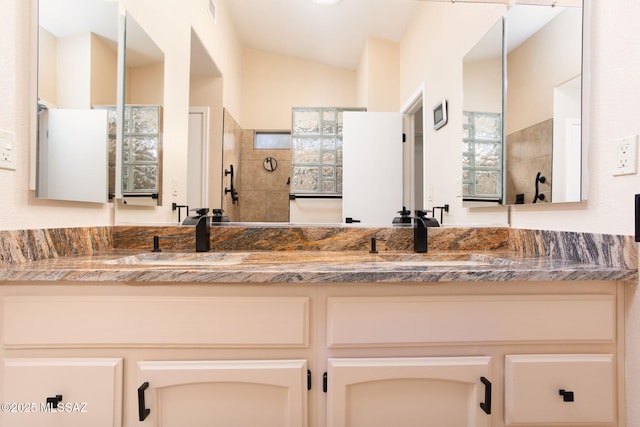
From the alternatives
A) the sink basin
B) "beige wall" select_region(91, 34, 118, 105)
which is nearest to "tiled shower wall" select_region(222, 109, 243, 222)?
the sink basin

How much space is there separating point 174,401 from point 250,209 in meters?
0.78

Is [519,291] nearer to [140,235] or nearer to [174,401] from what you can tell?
[174,401]

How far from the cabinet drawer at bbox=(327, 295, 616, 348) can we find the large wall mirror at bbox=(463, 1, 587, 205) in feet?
1.31

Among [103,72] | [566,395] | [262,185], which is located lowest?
[566,395]

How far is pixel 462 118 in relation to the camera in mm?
1550

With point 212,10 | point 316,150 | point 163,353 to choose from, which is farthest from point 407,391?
point 212,10

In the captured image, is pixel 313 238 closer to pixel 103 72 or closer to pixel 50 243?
pixel 50 243

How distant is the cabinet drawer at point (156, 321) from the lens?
834 mm

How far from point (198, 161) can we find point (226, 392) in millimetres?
975

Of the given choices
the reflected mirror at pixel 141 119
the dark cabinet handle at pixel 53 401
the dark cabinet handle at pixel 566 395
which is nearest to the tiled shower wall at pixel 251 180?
the reflected mirror at pixel 141 119

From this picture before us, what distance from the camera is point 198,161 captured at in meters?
1.48

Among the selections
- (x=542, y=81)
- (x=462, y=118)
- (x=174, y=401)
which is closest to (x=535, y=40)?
(x=542, y=81)

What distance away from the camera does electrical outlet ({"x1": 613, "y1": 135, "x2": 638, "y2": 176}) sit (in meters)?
0.91

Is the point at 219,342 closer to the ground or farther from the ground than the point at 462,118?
closer to the ground
